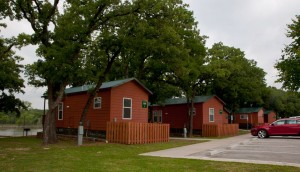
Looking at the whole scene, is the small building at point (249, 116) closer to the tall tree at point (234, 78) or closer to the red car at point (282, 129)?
the tall tree at point (234, 78)

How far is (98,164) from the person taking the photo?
1061 centimetres

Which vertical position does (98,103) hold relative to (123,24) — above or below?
below

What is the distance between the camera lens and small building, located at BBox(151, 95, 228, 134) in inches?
1359

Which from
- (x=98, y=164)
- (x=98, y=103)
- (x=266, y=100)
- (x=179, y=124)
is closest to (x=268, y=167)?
(x=98, y=164)

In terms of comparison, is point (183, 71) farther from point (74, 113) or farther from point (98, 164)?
point (98, 164)

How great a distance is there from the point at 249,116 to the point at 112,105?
3836 cm

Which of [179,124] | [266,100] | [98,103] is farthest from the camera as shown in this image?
[266,100]

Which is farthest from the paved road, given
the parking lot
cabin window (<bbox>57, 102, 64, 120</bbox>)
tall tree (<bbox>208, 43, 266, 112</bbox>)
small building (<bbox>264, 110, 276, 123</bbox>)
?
small building (<bbox>264, 110, 276, 123</bbox>)

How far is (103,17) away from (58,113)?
45.8ft

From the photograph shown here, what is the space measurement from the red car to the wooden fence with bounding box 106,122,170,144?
32.0ft

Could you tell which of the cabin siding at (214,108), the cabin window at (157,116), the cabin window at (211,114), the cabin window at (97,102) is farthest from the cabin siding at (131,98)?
the cabin window at (157,116)

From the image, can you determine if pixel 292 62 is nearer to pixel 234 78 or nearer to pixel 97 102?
pixel 97 102

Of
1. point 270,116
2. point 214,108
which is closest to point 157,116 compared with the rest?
point 214,108

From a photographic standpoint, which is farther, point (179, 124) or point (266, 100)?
point (266, 100)
